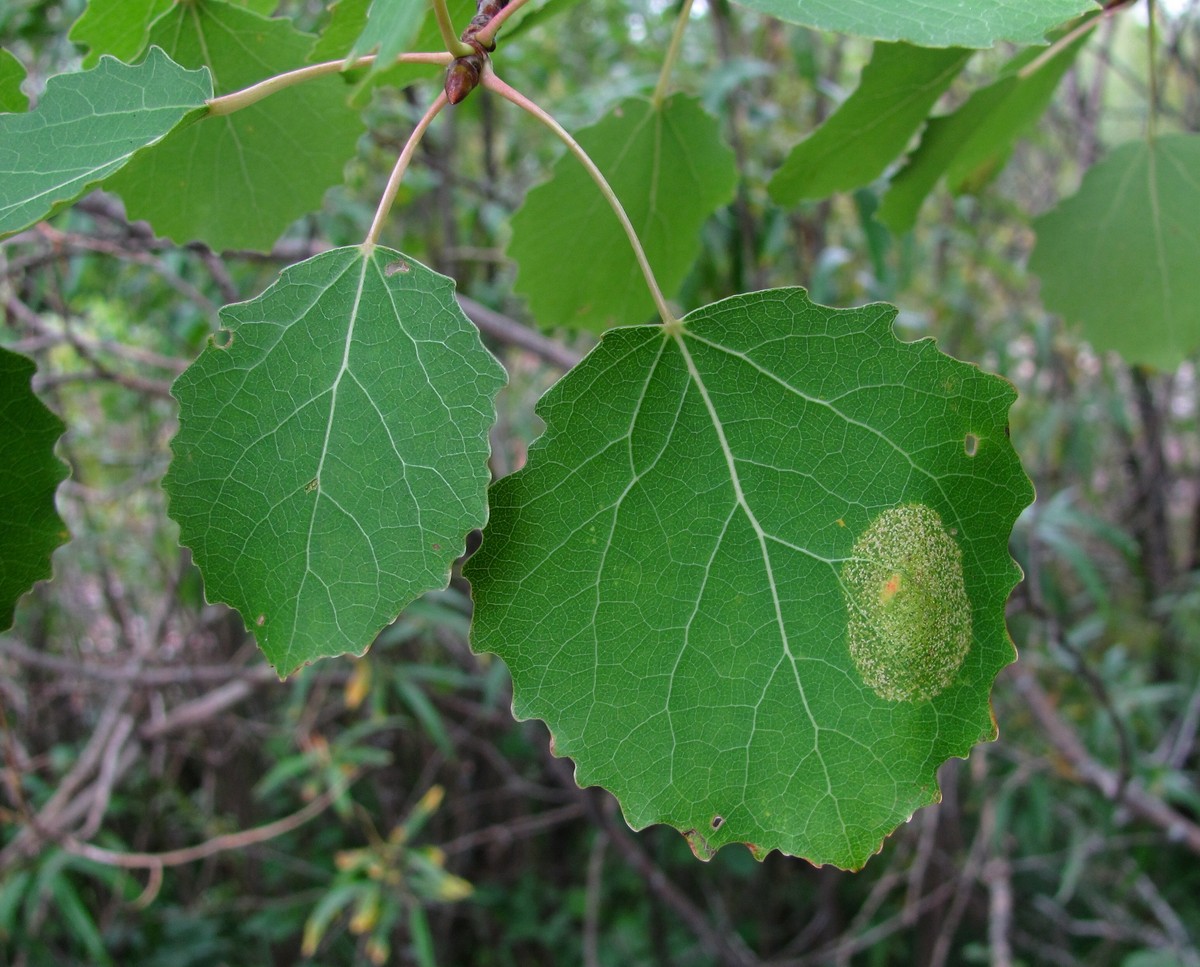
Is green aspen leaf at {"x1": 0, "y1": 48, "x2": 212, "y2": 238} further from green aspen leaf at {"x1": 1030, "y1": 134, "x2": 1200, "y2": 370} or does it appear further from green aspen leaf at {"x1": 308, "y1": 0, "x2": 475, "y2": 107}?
green aspen leaf at {"x1": 1030, "y1": 134, "x2": 1200, "y2": 370}

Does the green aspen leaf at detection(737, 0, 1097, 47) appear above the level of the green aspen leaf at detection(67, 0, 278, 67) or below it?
below

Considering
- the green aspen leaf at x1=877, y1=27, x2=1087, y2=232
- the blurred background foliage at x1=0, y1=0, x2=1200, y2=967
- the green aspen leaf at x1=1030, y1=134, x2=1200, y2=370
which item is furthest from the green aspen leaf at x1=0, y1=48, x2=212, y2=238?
the blurred background foliage at x1=0, y1=0, x2=1200, y2=967

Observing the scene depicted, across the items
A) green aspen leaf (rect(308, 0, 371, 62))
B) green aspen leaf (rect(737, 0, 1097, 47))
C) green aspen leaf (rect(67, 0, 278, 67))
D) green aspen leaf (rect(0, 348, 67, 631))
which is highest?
green aspen leaf (rect(67, 0, 278, 67))

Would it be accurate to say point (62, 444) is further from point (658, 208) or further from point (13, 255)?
point (658, 208)

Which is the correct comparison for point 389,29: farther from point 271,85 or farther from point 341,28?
point 341,28

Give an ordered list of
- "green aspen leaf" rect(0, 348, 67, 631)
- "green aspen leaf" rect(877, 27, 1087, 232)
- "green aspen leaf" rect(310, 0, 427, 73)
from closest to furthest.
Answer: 1. "green aspen leaf" rect(310, 0, 427, 73)
2. "green aspen leaf" rect(0, 348, 67, 631)
3. "green aspen leaf" rect(877, 27, 1087, 232)

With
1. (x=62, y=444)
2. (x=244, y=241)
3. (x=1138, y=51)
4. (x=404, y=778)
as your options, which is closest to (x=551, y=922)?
(x=404, y=778)
